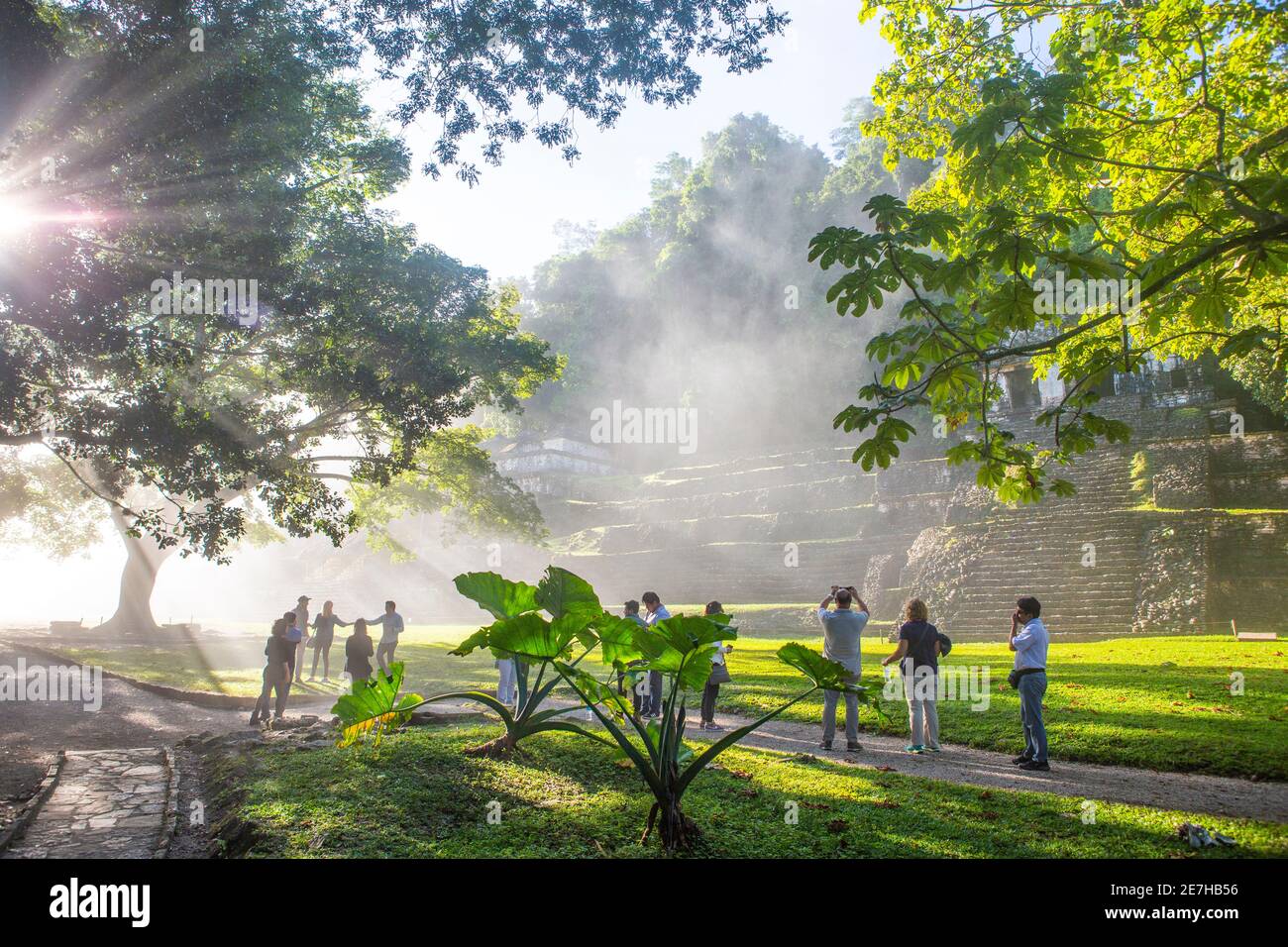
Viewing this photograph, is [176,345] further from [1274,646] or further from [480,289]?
[1274,646]

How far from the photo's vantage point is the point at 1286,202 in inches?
136

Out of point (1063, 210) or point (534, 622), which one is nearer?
point (534, 622)

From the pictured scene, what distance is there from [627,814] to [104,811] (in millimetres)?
4187

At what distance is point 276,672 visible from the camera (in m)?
9.64

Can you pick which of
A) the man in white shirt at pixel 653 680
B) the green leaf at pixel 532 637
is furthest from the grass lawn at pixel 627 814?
the man in white shirt at pixel 653 680

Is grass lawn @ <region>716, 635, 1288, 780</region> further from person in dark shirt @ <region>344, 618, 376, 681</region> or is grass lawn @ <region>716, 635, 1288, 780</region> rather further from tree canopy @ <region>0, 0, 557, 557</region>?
tree canopy @ <region>0, 0, 557, 557</region>

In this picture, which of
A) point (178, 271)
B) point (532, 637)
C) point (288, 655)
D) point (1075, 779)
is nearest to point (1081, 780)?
point (1075, 779)

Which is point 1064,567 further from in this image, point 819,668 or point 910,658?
point 819,668

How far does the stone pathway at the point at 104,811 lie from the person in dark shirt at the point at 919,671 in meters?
6.19

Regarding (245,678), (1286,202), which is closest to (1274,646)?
(1286,202)

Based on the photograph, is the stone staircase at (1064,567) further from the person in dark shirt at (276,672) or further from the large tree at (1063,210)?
the person in dark shirt at (276,672)

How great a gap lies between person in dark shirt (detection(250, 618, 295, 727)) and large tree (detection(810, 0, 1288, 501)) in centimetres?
754

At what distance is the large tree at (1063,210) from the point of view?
4.03m

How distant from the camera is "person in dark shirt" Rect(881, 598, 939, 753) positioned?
7.29 meters
